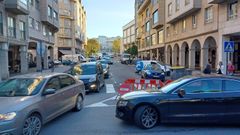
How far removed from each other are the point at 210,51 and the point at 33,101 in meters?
26.7

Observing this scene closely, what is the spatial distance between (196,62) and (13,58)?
79.9ft

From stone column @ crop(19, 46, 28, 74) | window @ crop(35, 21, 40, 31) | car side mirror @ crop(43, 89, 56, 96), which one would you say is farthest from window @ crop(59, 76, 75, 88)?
window @ crop(35, 21, 40, 31)

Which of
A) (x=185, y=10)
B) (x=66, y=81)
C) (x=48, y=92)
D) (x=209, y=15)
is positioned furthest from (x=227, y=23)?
(x=48, y=92)

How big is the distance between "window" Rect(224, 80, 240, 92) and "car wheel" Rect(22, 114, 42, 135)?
490 cm

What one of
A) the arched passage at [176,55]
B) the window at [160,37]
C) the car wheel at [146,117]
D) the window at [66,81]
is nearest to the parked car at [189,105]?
the car wheel at [146,117]

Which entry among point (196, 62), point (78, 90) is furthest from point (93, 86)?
point (196, 62)

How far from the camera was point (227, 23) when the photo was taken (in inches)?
883

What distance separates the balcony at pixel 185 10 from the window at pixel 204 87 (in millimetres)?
22874

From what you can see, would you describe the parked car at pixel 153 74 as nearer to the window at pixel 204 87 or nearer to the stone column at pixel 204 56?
the stone column at pixel 204 56

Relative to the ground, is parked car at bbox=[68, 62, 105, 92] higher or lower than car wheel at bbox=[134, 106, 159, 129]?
higher

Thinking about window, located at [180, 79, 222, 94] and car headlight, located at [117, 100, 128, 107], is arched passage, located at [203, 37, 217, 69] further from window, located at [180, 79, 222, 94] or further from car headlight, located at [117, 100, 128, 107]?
car headlight, located at [117, 100, 128, 107]

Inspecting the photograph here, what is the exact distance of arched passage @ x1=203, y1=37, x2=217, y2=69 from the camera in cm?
2786

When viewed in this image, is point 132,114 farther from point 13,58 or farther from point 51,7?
point 51,7

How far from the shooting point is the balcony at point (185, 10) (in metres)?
28.0
